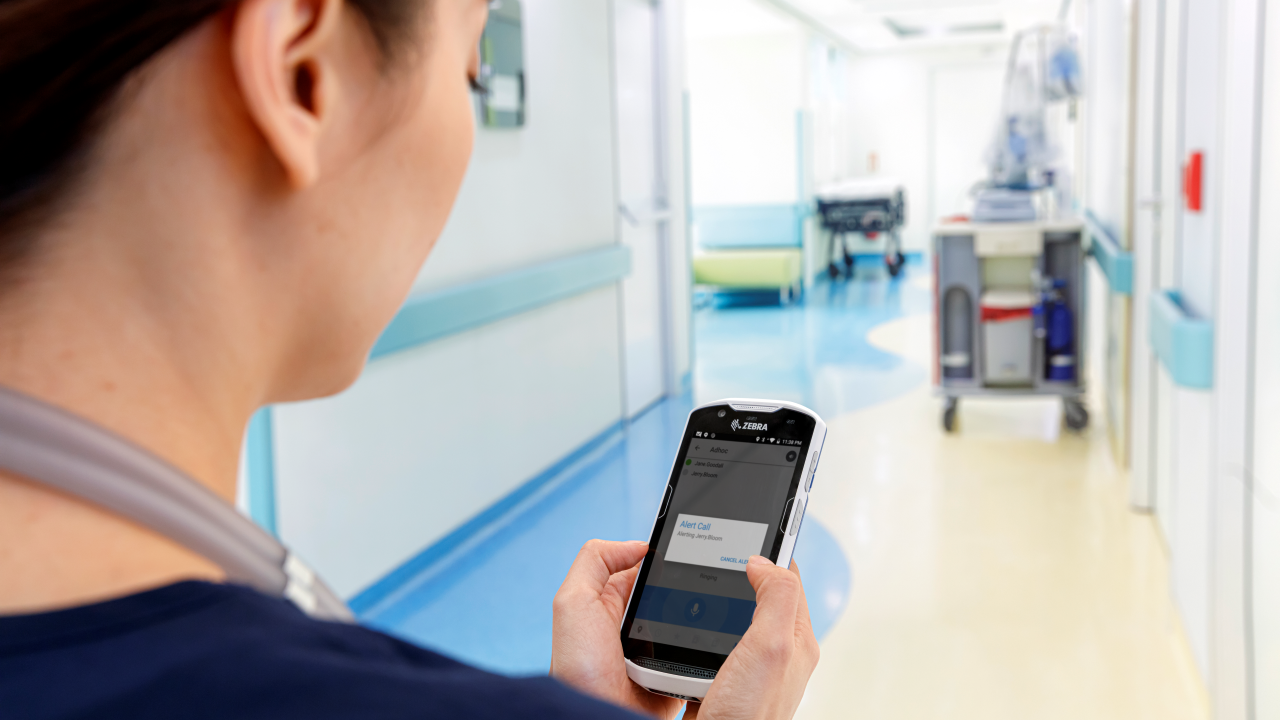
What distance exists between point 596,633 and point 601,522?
8.87 ft

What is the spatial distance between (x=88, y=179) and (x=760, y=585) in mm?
535

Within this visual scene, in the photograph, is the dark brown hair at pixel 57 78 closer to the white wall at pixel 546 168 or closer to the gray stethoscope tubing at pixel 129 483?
the gray stethoscope tubing at pixel 129 483

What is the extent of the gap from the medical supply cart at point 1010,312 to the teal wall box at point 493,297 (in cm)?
160

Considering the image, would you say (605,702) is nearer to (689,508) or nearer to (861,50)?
(689,508)

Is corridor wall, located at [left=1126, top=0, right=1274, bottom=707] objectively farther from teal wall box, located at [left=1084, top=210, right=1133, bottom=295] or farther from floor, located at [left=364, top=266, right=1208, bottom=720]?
teal wall box, located at [left=1084, top=210, right=1133, bottom=295]

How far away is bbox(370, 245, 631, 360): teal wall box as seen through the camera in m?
2.94

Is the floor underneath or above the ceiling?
underneath

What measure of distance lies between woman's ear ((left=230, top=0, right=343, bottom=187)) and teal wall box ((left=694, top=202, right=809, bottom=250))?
9.01 m

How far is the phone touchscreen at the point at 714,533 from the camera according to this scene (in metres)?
0.83

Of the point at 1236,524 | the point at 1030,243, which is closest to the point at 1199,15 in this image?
the point at 1236,524

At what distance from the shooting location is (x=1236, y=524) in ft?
5.77

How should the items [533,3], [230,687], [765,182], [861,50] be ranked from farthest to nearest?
[861,50] → [765,182] → [533,3] → [230,687]

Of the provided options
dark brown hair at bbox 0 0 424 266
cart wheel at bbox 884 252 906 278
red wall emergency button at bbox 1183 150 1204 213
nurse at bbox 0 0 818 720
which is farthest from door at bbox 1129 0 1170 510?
cart wheel at bbox 884 252 906 278

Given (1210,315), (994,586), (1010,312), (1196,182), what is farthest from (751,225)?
(1210,315)
